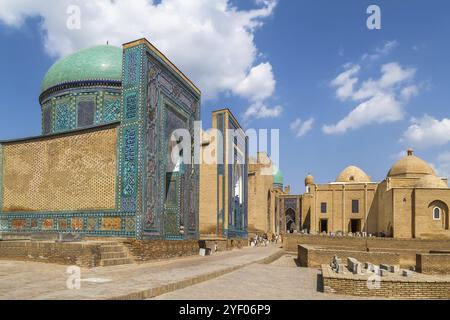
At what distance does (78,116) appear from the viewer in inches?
655

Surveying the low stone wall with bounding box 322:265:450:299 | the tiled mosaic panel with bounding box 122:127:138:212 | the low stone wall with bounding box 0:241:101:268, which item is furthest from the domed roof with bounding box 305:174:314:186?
the low stone wall with bounding box 322:265:450:299

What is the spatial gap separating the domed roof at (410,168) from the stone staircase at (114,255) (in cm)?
3208

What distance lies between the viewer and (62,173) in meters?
13.5

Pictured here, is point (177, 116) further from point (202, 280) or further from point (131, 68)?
point (202, 280)

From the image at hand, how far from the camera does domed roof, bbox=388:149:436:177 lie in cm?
3709

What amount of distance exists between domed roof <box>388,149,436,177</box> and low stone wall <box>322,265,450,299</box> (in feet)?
107

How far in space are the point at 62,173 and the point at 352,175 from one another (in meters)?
35.4

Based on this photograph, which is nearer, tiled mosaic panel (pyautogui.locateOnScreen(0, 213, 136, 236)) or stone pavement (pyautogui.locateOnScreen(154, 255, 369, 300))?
stone pavement (pyautogui.locateOnScreen(154, 255, 369, 300))

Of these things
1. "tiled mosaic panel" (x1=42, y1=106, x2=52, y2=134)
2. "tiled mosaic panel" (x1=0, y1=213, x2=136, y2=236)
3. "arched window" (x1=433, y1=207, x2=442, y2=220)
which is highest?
"tiled mosaic panel" (x1=42, y1=106, x2=52, y2=134)

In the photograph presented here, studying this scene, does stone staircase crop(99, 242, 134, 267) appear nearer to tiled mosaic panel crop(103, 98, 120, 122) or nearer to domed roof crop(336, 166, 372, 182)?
tiled mosaic panel crop(103, 98, 120, 122)

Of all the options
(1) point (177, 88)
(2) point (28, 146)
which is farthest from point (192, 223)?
(2) point (28, 146)

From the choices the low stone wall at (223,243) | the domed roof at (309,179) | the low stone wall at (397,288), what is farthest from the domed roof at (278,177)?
the low stone wall at (397,288)

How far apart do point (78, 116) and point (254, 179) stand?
18413 mm

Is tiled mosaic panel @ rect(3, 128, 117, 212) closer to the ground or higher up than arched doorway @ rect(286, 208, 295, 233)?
higher up
